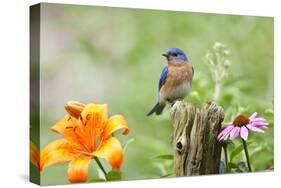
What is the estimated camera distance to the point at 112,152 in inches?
192

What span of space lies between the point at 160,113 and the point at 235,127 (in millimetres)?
546

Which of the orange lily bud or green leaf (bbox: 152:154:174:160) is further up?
the orange lily bud

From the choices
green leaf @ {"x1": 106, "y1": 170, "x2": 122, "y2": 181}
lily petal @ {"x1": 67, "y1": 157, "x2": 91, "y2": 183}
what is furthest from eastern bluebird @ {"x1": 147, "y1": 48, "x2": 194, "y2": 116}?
lily petal @ {"x1": 67, "y1": 157, "x2": 91, "y2": 183}

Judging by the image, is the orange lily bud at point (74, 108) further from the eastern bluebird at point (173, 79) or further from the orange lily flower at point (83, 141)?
the eastern bluebird at point (173, 79)

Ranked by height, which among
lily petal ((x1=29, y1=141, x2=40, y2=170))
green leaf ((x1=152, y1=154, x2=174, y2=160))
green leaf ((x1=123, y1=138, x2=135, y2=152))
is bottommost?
green leaf ((x1=152, y1=154, x2=174, y2=160))

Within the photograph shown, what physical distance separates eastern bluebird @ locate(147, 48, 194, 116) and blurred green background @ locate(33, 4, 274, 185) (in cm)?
4

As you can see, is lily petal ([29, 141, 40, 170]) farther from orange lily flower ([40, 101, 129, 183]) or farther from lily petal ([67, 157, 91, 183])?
lily petal ([67, 157, 91, 183])

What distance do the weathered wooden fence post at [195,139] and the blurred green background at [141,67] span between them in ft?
0.30

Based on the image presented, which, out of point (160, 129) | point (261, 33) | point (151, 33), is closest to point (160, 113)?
point (160, 129)


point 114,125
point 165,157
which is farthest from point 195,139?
point 114,125

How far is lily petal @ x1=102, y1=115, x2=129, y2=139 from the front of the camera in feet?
16.0

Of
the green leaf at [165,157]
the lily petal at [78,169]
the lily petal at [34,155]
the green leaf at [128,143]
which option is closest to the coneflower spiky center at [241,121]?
the green leaf at [165,157]

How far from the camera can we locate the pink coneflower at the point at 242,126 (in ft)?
17.1

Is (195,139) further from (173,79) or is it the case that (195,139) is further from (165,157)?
(173,79)
